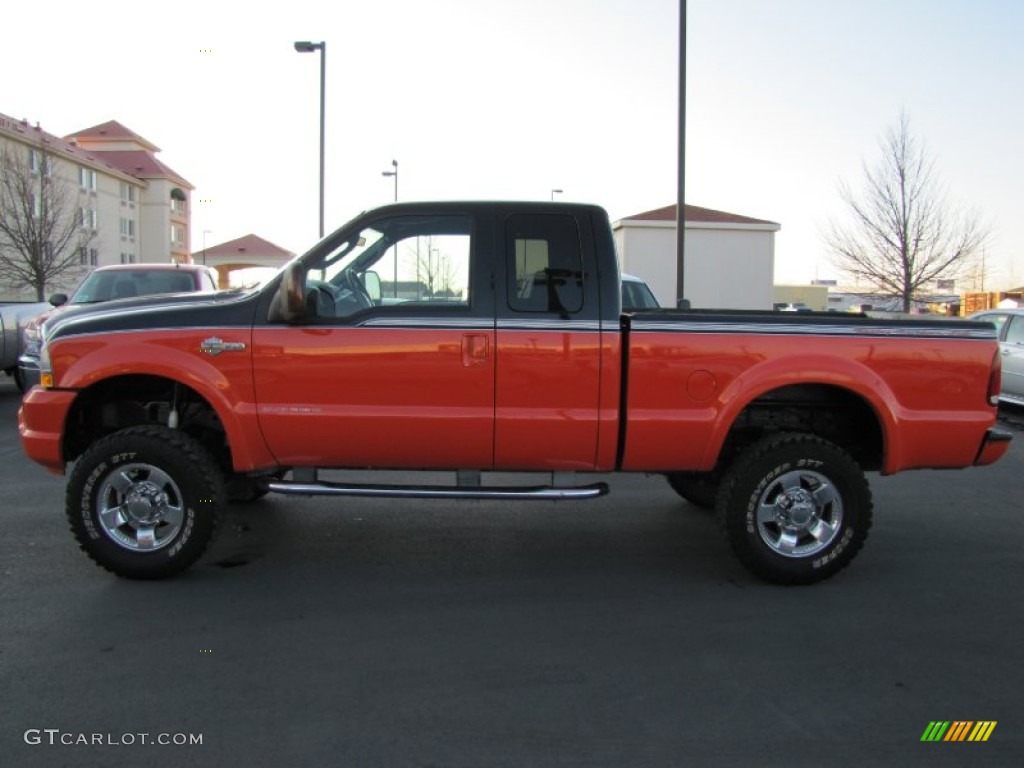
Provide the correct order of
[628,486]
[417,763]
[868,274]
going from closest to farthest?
1. [417,763]
2. [628,486]
3. [868,274]

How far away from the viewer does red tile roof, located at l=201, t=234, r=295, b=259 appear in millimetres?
59659

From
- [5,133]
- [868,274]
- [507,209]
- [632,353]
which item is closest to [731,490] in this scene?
[632,353]

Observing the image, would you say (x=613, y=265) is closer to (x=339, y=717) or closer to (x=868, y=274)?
(x=339, y=717)

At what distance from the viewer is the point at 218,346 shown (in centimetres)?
490

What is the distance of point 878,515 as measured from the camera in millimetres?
6898

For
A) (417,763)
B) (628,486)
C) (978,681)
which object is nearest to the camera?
(417,763)

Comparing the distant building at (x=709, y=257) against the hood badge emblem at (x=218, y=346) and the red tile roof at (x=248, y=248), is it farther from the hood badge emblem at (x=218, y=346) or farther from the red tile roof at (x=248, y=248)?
the red tile roof at (x=248, y=248)

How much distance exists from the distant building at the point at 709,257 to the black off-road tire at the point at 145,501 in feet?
85.0

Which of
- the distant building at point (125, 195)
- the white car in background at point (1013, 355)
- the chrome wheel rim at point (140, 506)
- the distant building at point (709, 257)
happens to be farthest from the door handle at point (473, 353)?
the distant building at point (125, 195)

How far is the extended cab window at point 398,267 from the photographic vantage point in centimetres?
505

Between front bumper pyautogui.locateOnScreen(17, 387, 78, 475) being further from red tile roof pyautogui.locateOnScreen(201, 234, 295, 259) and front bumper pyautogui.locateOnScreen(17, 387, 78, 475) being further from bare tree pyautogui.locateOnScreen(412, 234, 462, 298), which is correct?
red tile roof pyautogui.locateOnScreen(201, 234, 295, 259)

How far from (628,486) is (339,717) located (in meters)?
4.82

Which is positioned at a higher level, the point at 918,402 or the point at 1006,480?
the point at 918,402

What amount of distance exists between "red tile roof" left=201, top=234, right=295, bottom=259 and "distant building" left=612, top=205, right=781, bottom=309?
3487 cm
